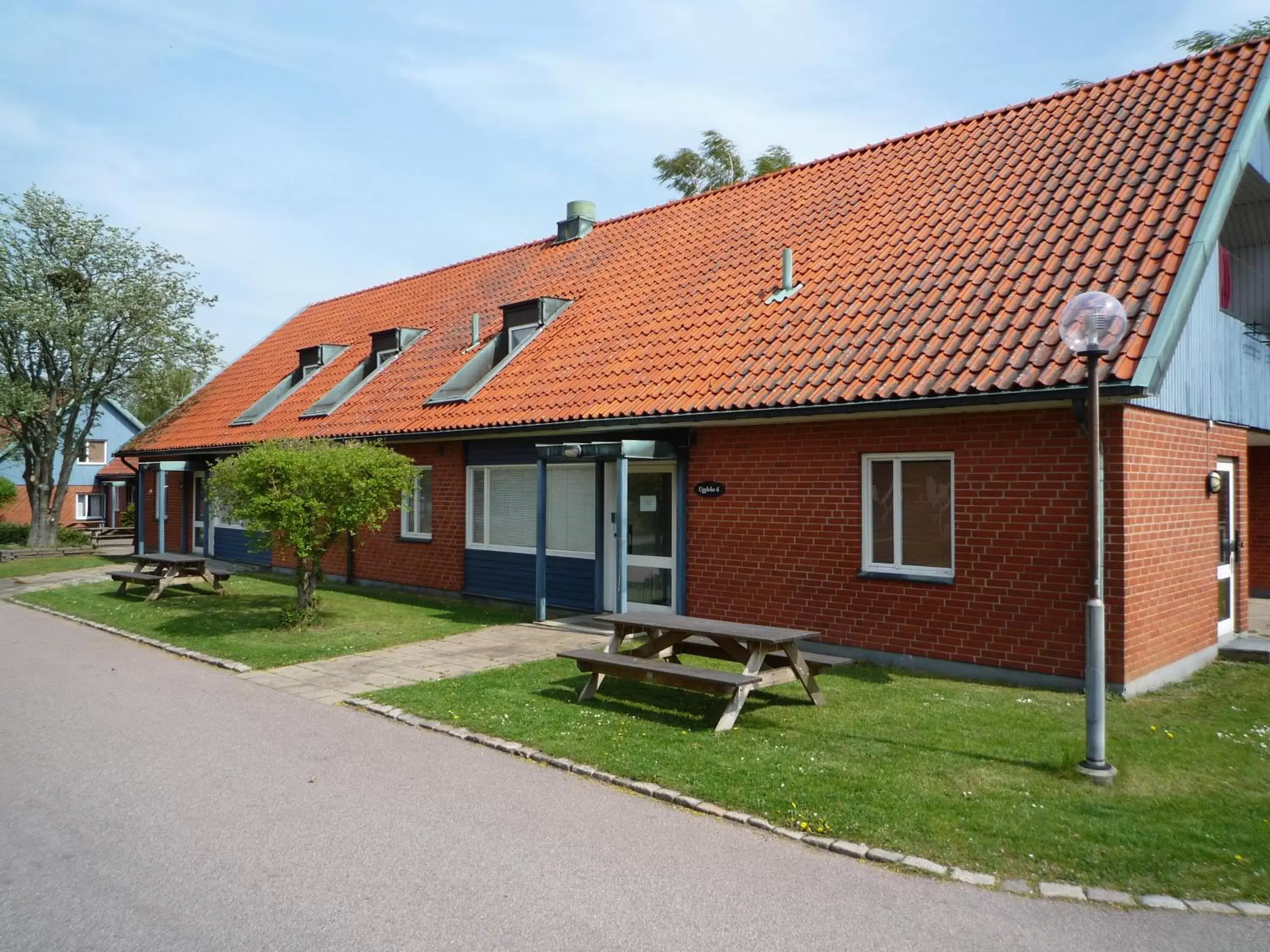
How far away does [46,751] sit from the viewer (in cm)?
708

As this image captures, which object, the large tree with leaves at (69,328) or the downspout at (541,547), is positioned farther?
the large tree with leaves at (69,328)

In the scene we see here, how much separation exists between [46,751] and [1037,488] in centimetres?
828

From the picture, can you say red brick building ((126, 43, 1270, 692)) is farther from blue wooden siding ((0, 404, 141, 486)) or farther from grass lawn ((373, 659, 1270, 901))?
blue wooden siding ((0, 404, 141, 486))

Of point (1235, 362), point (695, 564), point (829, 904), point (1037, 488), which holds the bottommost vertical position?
point (829, 904)

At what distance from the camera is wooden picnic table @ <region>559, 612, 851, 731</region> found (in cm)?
747

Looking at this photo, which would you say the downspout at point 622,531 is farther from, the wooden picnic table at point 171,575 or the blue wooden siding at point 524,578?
the wooden picnic table at point 171,575

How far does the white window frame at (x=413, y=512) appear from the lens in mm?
16344

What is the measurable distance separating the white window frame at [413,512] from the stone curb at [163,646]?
4.55 meters

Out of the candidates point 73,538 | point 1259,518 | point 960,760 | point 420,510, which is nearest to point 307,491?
point 420,510

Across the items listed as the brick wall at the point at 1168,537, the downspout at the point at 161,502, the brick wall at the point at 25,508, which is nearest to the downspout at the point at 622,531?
the brick wall at the point at 1168,537

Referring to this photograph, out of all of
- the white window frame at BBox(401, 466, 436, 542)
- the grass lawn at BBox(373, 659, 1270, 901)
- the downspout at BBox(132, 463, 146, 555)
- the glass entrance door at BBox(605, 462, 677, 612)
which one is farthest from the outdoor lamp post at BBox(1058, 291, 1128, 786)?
the downspout at BBox(132, 463, 146, 555)

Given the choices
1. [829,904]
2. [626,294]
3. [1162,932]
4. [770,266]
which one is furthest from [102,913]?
[626,294]

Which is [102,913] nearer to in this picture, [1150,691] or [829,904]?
[829,904]

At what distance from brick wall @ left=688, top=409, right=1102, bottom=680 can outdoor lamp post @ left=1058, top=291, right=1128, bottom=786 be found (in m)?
2.21
